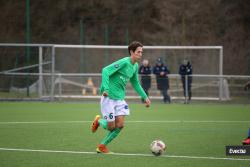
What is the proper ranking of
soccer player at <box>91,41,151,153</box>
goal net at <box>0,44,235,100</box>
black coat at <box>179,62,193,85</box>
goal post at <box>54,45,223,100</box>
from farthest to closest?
1. goal post at <box>54,45,223,100</box>
2. black coat at <box>179,62,193,85</box>
3. goal net at <box>0,44,235,100</box>
4. soccer player at <box>91,41,151,153</box>

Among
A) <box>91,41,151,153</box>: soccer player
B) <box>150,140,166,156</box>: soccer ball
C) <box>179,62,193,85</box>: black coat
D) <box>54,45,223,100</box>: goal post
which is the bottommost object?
<box>150,140,166,156</box>: soccer ball

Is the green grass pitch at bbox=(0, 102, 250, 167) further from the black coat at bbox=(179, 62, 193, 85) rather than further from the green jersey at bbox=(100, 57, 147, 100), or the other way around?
the black coat at bbox=(179, 62, 193, 85)

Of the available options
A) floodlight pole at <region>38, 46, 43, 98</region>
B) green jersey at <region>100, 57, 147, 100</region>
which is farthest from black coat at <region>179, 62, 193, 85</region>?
green jersey at <region>100, 57, 147, 100</region>

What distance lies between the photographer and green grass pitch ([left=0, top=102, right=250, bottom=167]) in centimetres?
1076

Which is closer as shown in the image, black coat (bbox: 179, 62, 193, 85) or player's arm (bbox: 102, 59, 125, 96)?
player's arm (bbox: 102, 59, 125, 96)

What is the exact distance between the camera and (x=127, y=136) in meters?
14.8

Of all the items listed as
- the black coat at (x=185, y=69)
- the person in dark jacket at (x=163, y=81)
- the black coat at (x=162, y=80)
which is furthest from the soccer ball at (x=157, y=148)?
the black coat at (x=185, y=69)

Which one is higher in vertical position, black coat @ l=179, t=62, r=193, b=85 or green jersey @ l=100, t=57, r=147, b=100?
black coat @ l=179, t=62, r=193, b=85

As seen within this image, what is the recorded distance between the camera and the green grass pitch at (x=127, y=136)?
10758 mm

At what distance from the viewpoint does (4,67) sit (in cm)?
2969

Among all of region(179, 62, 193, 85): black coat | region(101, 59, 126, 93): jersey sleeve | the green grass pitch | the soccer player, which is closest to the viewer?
the green grass pitch

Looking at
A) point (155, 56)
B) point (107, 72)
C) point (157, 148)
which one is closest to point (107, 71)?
point (107, 72)

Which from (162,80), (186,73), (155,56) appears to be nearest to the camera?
(162,80)

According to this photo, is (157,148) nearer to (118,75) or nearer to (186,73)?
(118,75)
